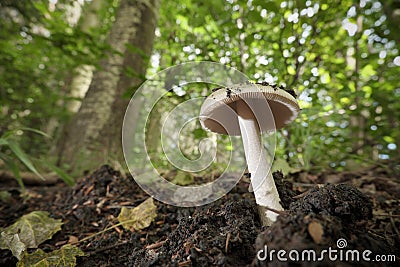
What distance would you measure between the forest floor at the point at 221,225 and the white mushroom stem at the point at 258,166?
99 mm

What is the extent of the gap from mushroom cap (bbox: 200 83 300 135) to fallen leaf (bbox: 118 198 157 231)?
0.77 metres

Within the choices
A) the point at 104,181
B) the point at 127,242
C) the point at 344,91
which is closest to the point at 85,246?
the point at 127,242

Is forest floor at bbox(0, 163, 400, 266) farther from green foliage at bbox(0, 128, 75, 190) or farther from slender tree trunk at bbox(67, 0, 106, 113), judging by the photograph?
slender tree trunk at bbox(67, 0, 106, 113)

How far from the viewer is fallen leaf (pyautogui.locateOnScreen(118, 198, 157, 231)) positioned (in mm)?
1759

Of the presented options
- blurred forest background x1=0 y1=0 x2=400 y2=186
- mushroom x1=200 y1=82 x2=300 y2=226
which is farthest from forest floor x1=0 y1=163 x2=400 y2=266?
blurred forest background x1=0 y1=0 x2=400 y2=186

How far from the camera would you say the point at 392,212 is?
1878 mm

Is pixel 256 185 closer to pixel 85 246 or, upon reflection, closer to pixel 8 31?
pixel 85 246

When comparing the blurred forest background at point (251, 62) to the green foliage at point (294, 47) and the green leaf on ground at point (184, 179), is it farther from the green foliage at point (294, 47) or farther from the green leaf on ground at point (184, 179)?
the green leaf on ground at point (184, 179)

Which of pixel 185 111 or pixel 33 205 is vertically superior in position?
pixel 185 111

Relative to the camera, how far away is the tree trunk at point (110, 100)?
3.31 m

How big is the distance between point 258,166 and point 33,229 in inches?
64.0

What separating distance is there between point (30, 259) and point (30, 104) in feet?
17.3

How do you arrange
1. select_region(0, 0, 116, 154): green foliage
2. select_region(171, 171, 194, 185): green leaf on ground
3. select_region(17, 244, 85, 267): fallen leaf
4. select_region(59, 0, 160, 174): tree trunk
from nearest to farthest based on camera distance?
select_region(17, 244, 85, 267): fallen leaf
select_region(171, 171, 194, 185): green leaf on ground
select_region(59, 0, 160, 174): tree trunk
select_region(0, 0, 116, 154): green foliage

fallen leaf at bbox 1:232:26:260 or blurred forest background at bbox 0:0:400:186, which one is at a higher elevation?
blurred forest background at bbox 0:0:400:186
